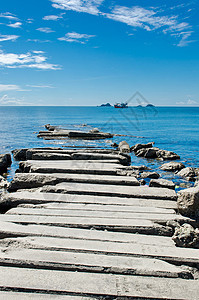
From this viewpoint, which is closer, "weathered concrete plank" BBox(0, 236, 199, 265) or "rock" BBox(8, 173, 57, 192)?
"weathered concrete plank" BBox(0, 236, 199, 265)

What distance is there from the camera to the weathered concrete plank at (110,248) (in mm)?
3258

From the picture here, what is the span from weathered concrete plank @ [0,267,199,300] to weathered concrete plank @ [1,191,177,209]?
226 centimetres

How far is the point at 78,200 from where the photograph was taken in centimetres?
518

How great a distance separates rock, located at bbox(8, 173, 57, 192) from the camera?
6414 millimetres

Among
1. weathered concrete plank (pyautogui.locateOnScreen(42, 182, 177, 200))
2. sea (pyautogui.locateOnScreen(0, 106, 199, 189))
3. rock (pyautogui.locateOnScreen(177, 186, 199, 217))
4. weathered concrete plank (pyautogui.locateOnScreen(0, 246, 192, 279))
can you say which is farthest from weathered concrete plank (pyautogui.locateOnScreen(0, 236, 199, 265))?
sea (pyautogui.locateOnScreen(0, 106, 199, 189))

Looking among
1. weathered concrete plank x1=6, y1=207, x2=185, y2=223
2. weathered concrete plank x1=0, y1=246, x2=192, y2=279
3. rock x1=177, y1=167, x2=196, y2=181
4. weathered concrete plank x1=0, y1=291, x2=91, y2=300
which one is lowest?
rock x1=177, y1=167, x2=196, y2=181

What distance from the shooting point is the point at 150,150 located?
19.5 meters

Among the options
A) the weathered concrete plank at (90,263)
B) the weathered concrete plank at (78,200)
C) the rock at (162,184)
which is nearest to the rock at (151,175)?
the rock at (162,184)

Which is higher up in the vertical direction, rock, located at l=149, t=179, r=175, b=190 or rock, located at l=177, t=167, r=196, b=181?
rock, located at l=149, t=179, r=175, b=190

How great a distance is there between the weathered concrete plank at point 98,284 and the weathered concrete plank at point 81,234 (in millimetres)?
798

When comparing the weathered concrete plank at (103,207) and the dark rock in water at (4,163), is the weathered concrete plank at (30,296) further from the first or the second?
the dark rock in water at (4,163)

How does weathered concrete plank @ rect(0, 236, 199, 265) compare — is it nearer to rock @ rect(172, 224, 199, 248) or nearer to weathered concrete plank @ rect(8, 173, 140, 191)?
rock @ rect(172, 224, 199, 248)

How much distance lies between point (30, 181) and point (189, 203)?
393cm

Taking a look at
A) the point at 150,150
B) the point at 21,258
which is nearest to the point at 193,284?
the point at 21,258
